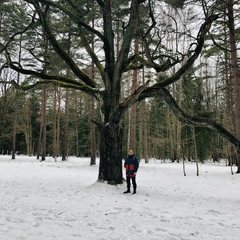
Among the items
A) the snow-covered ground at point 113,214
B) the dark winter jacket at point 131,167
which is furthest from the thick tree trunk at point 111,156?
the dark winter jacket at point 131,167

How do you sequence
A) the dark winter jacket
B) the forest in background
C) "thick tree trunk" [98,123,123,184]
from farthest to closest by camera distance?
the forest in background → "thick tree trunk" [98,123,123,184] → the dark winter jacket

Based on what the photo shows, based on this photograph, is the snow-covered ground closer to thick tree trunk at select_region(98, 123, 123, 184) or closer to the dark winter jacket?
thick tree trunk at select_region(98, 123, 123, 184)

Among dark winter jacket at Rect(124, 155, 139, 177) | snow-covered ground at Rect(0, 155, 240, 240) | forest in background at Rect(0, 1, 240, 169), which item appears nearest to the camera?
snow-covered ground at Rect(0, 155, 240, 240)

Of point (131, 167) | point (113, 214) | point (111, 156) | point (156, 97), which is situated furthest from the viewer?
point (156, 97)

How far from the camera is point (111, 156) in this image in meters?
8.77

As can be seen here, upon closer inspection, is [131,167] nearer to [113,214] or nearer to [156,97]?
[113,214]

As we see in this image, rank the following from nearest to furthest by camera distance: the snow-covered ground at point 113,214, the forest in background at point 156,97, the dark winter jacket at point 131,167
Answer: the snow-covered ground at point 113,214, the dark winter jacket at point 131,167, the forest in background at point 156,97

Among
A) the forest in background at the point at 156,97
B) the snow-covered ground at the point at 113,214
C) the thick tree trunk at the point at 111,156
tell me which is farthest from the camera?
the forest in background at the point at 156,97

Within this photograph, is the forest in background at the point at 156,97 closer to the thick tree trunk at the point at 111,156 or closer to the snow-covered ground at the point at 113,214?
the thick tree trunk at the point at 111,156

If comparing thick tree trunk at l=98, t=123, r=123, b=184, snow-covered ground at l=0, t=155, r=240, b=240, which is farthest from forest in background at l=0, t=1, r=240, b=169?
snow-covered ground at l=0, t=155, r=240, b=240

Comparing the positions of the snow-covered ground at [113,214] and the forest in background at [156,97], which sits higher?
the forest in background at [156,97]

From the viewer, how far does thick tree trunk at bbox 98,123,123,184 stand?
8742 millimetres

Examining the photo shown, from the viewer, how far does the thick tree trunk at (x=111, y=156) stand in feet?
28.7

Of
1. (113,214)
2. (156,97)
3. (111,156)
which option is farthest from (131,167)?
(156,97)
